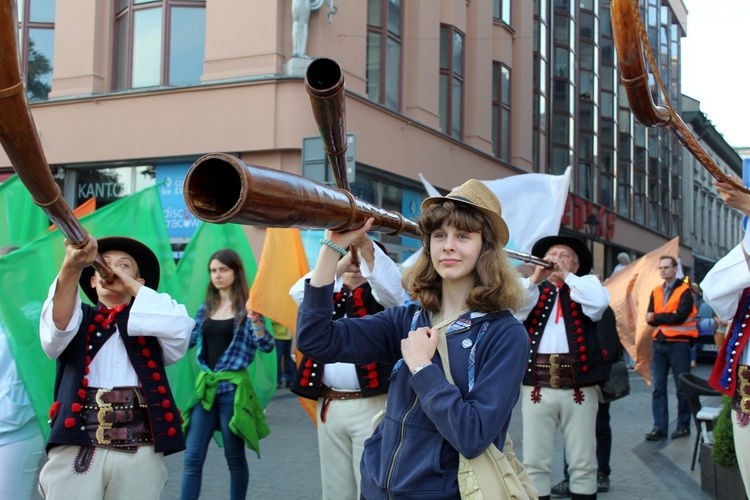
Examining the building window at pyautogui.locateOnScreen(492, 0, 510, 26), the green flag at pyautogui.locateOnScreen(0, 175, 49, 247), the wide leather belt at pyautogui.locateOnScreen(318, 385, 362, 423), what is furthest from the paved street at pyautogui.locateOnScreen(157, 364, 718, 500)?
the building window at pyautogui.locateOnScreen(492, 0, 510, 26)

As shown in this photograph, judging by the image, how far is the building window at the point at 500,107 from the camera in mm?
21547

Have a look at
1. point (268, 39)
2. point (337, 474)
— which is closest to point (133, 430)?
point (337, 474)

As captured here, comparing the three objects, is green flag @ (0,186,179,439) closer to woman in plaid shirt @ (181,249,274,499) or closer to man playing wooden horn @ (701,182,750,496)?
woman in plaid shirt @ (181,249,274,499)

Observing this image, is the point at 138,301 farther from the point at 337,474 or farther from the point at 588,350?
the point at 588,350

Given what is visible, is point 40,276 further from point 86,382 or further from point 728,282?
point 728,282

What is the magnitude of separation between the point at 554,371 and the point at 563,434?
42 centimetres

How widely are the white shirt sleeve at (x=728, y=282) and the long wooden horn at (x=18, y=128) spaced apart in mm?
3110

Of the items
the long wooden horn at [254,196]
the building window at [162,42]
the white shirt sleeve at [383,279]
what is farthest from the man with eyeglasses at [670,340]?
the building window at [162,42]

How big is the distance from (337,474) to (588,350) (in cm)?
195

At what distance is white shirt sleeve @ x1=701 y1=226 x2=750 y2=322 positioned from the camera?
13.1 ft

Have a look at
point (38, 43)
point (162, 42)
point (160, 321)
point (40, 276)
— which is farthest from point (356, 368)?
point (38, 43)

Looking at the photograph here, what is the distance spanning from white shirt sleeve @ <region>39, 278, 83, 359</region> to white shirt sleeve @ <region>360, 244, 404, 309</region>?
57.8 inches

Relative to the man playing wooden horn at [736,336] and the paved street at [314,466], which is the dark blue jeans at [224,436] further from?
the man playing wooden horn at [736,336]

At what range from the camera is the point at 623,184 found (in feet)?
113
